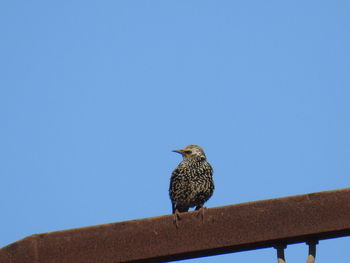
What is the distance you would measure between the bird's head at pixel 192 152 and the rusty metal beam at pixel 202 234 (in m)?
4.90

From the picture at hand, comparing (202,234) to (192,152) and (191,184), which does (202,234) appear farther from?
(192,152)

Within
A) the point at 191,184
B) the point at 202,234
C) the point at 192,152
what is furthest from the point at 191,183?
the point at 202,234

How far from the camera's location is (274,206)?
12.8ft

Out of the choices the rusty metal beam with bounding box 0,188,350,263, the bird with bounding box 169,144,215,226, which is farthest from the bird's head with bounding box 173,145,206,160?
the rusty metal beam with bounding box 0,188,350,263

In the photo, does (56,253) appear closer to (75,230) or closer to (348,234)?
(75,230)

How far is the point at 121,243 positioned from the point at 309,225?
3.48 ft

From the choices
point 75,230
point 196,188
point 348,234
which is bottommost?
point 348,234

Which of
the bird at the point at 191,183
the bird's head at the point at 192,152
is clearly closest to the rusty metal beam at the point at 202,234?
the bird at the point at 191,183

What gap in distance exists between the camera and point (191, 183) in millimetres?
8445

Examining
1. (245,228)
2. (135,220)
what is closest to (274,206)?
(245,228)

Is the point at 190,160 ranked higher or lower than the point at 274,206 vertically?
higher

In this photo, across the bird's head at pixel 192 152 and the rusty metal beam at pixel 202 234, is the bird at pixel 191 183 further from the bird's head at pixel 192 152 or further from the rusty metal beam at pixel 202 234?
the rusty metal beam at pixel 202 234

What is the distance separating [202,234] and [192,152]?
16.5 ft

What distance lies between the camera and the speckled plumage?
27.7ft
